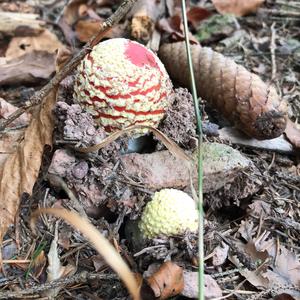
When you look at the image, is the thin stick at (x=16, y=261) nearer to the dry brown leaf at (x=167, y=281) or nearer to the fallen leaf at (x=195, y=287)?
the dry brown leaf at (x=167, y=281)

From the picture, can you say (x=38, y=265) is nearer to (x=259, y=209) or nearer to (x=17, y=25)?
(x=259, y=209)

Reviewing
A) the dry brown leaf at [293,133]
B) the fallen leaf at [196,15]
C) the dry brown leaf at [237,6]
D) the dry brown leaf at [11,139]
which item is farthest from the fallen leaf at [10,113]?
the dry brown leaf at [237,6]

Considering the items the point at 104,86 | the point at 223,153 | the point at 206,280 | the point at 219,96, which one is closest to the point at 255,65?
the point at 219,96

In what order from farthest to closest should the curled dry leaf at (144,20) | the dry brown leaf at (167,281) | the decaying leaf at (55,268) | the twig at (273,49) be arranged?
the curled dry leaf at (144,20), the twig at (273,49), the decaying leaf at (55,268), the dry brown leaf at (167,281)


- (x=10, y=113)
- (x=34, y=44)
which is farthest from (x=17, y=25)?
(x=10, y=113)

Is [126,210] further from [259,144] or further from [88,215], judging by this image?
[259,144]

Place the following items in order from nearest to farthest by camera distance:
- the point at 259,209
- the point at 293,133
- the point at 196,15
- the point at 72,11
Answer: the point at 259,209 → the point at 293,133 → the point at 196,15 → the point at 72,11

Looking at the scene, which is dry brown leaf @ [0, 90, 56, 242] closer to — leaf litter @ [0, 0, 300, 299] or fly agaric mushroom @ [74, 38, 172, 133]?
leaf litter @ [0, 0, 300, 299]
